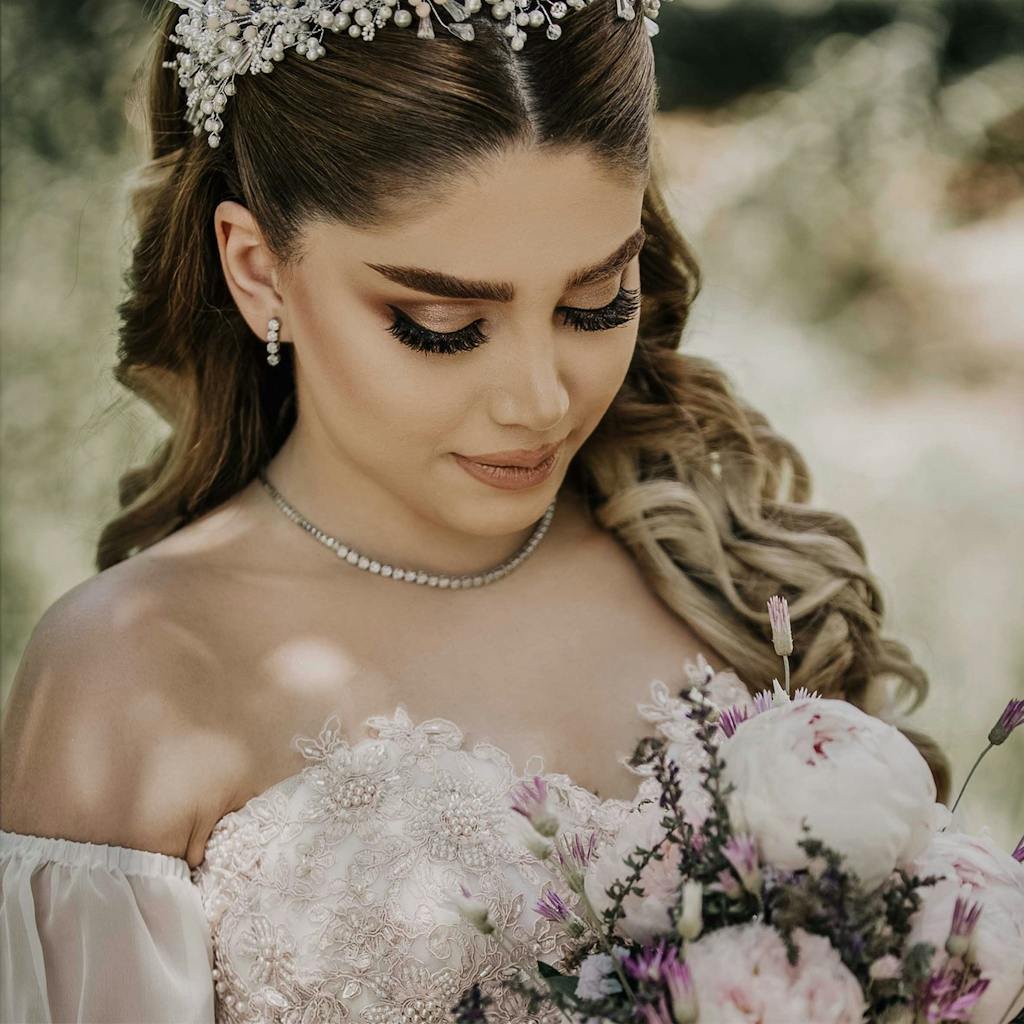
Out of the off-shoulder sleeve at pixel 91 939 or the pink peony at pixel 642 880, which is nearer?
the pink peony at pixel 642 880

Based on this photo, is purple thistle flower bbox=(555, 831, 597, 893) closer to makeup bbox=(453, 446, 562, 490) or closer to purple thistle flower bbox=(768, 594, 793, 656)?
purple thistle flower bbox=(768, 594, 793, 656)

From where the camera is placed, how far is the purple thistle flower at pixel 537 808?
4.32 feet

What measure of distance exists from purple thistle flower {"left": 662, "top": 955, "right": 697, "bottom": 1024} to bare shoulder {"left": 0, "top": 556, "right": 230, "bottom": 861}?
37.7 inches

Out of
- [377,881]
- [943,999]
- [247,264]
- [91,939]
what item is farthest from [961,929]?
[247,264]

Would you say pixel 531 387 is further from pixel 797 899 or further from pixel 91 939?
pixel 91 939

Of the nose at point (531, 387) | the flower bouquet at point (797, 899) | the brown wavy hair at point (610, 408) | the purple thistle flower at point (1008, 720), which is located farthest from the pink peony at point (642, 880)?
the brown wavy hair at point (610, 408)

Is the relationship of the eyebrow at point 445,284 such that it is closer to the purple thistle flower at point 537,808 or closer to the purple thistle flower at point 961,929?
the purple thistle flower at point 537,808

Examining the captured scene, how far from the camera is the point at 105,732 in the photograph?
1.97m

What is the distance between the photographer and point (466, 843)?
6.59ft

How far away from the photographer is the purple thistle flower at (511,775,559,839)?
1316mm

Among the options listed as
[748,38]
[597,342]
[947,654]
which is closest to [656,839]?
[597,342]

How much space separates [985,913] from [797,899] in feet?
0.81

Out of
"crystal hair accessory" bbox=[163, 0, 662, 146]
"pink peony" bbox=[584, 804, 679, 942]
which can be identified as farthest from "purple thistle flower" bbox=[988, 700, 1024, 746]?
"crystal hair accessory" bbox=[163, 0, 662, 146]

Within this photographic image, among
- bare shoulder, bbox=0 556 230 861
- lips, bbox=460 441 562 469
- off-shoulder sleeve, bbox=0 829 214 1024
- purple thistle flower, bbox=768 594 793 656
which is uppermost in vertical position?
purple thistle flower, bbox=768 594 793 656
